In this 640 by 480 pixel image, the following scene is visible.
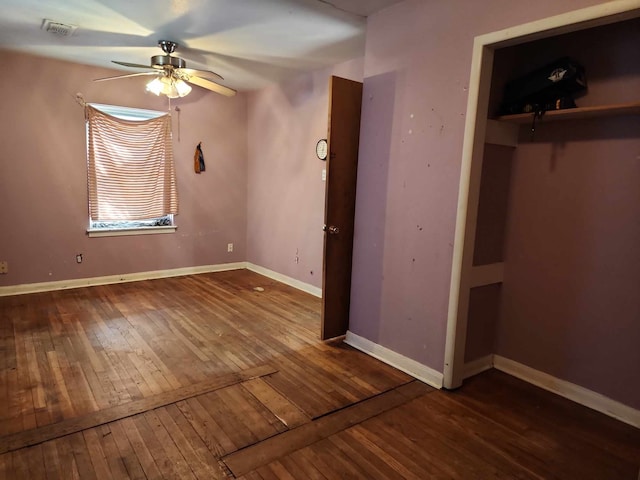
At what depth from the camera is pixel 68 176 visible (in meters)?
4.62

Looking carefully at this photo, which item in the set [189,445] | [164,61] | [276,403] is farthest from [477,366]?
[164,61]

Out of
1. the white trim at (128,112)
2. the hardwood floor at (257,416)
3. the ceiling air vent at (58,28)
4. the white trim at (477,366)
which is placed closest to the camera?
the hardwood floor at (257,416)

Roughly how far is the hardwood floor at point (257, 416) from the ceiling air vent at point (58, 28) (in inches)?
100

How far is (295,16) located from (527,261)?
247cm

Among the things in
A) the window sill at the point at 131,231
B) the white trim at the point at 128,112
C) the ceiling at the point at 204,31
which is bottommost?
the window sill at the point at 131,231

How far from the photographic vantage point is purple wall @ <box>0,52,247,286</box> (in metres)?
4.32

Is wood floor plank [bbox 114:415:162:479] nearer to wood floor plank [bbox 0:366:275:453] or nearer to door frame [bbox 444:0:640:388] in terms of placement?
wood floor plank [bbox 0:366:275:453]

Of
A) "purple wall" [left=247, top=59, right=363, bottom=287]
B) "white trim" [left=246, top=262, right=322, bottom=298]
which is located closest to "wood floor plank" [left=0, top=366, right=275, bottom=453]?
"white trim" [left=246, top=262, right=322, bottom=298]

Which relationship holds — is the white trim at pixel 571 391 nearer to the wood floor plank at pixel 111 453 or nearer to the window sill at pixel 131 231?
the wood floor plank at pixel 111 453

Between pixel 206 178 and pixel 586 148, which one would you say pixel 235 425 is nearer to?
pixel 586 148

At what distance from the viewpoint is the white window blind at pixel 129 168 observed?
475cm

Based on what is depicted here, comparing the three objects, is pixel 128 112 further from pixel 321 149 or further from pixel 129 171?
pixel 321 149

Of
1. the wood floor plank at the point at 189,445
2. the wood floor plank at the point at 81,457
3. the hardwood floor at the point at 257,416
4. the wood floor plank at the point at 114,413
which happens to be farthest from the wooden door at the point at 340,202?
the wood floor plank at the point at 81,457

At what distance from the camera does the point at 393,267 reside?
9.84 ft
